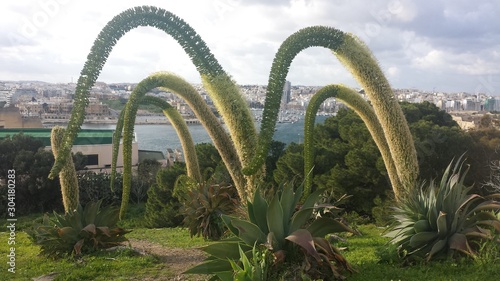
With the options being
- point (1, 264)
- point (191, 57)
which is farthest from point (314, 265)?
point (1, 264)

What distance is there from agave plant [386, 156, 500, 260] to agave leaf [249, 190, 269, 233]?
159 cm

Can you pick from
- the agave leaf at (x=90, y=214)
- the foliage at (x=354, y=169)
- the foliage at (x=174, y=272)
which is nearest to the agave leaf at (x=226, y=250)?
the foliage at (x=174, y=272)

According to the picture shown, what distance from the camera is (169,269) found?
6.09 metres

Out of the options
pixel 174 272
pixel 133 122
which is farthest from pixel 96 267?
pixel 133 122

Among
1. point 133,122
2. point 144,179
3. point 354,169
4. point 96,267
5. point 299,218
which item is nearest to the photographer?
point 299,218

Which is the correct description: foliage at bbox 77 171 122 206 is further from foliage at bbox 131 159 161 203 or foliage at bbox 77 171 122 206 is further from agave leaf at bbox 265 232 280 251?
agave leaf at bbox 265 232 280 251

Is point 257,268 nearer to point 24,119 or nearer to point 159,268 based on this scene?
point 159,268

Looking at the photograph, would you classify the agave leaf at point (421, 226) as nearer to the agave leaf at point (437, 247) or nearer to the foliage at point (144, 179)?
the agave leaf at point (437, 247)

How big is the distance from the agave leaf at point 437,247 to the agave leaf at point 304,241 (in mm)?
1416

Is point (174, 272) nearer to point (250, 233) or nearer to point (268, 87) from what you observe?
point (250, 233)

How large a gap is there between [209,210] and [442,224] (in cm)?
457

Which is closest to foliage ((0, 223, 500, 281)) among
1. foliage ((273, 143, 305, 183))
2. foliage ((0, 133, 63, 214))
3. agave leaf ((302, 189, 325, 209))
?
agave leaf ((302, 189, 325, 209))

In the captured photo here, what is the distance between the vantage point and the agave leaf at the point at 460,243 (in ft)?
15.2

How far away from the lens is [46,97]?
152ft
